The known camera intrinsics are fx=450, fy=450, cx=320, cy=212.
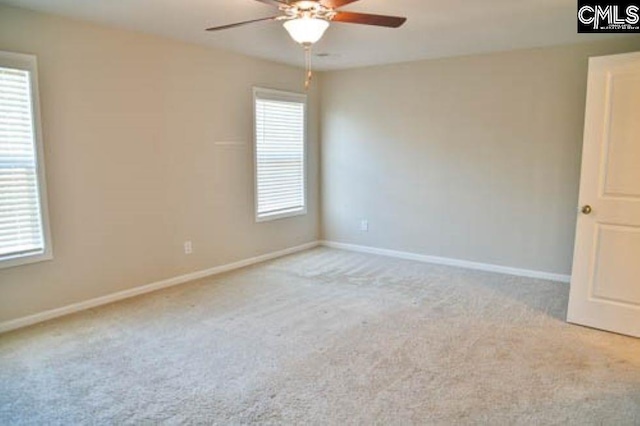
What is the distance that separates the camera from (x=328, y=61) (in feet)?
17.2

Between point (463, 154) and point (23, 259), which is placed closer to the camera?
point (23, 259)

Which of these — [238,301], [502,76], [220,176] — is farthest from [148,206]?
[502,76]

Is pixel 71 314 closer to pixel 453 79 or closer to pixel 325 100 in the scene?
pixel 325 100

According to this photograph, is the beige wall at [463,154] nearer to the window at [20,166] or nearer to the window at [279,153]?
the window at [279,153]

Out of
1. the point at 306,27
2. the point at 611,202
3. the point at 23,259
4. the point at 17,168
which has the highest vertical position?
the point at 306,27

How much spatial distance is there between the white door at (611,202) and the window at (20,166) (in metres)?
4.09

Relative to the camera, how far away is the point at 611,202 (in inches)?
129

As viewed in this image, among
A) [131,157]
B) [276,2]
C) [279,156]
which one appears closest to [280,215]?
[279,156]

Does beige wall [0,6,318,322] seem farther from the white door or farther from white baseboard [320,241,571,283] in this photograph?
the white door

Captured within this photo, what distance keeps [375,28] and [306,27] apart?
1.39 metres

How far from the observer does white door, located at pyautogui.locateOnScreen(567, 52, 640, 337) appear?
3146 mm

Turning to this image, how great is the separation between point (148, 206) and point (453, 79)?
3476mm

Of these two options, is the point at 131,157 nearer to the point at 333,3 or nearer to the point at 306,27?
the point at 306,27

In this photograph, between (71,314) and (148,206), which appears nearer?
(71,314)
